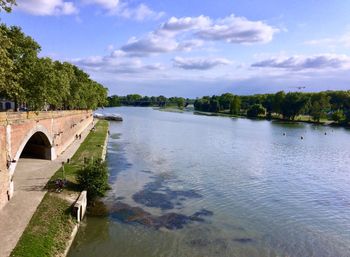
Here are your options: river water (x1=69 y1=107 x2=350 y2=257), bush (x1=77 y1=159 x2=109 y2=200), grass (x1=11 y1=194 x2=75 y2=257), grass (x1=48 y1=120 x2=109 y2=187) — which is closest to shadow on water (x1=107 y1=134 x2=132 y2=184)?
river water (x1=69 y1=107 x2=350 y2=257)

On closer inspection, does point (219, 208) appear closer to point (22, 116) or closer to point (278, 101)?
point (22, 116)

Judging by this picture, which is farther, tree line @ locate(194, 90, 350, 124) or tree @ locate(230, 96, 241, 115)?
tree @ locate(230, 96, 241, 115)

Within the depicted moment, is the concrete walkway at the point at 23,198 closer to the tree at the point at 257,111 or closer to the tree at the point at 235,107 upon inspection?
the tree at the point at 257,111

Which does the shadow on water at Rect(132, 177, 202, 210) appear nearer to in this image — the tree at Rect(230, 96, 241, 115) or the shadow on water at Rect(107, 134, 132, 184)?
the shadow on water at Rect(107, 134, 132, 184)

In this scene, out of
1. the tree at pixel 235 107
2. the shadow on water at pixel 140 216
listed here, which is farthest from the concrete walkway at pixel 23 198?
the tree at pixel 235 107

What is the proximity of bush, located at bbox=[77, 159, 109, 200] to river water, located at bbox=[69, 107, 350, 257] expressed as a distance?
106 cm

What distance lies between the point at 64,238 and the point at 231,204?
12.9m

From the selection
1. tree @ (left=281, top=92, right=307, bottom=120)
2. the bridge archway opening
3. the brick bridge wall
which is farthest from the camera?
tree @ (left=281, top=92, right=307, bottom=120)

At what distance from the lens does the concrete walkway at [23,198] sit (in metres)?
16.9

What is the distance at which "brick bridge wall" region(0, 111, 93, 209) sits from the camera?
68.5 ft

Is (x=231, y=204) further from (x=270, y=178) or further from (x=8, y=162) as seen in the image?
(x=8, y=162)

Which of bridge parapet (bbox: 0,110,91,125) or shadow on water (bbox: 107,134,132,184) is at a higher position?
bridge parapet (bbox: 0,110,91,125)

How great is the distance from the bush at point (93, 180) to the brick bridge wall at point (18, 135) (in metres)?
4.61

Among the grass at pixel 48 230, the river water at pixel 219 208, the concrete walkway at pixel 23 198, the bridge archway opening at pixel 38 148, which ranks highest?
the bridge archway opening at pixel 38 148
